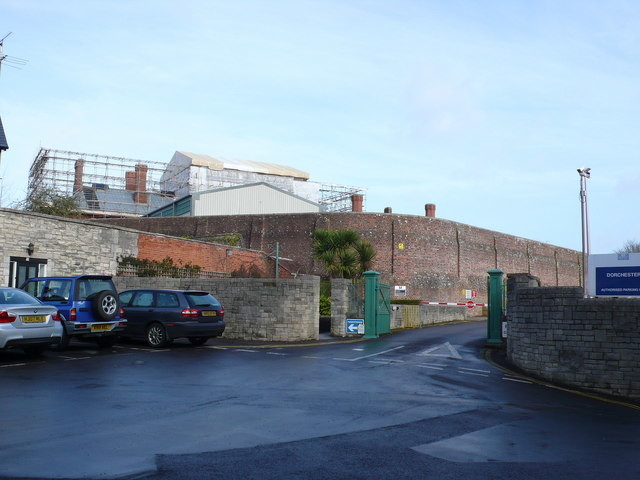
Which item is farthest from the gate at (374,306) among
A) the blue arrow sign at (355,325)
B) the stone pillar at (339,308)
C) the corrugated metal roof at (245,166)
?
the corrugated metal roof at (245,166)

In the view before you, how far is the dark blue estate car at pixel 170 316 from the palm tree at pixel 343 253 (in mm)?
15783

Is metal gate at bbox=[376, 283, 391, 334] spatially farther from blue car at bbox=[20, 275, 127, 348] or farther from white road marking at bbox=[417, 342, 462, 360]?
blue car at bbox=[20, 275, 127, 348]

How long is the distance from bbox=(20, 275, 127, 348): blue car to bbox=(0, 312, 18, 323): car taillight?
96.7 inches

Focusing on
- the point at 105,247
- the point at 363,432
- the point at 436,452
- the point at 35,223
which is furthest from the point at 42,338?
the point at 105,247

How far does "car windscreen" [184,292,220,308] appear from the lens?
17.9m

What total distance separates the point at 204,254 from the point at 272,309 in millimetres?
13306

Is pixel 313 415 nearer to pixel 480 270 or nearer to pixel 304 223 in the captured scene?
pixel 304 223

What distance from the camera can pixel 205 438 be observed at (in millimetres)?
7258

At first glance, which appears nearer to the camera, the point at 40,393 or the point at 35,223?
the point at 40,393

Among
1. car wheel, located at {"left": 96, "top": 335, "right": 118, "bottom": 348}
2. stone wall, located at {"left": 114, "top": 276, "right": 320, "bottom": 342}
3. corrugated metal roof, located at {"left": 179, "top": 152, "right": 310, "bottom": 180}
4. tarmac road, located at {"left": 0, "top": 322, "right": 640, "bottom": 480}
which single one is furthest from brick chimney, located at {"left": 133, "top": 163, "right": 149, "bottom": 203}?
tarmac road, located at {"left": 0, "top": 322, "right": 640, "bottom": 480}

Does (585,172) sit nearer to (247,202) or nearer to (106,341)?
(106,341)

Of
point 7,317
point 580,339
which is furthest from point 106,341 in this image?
point 580,339

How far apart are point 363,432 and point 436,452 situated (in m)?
1.10

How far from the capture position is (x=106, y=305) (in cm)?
1642
